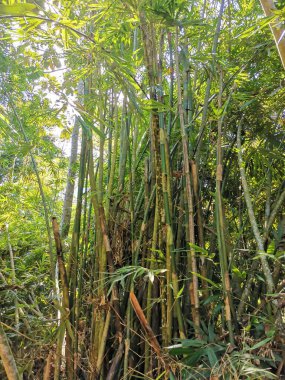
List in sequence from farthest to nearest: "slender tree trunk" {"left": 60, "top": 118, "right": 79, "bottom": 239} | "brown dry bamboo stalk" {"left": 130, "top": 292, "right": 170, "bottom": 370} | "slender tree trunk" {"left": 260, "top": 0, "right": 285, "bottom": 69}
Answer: "slender tree trunk" {"left": 60, "top": 118, "right": 79, "bottom": 239} → "brown dry bamboo stalk" {"left": 130, "top": 292, "right": 170, "bottom": 370} → "slender tree trunk" {"left": 260, "top": 0, "right": 285, "bottom": 69}

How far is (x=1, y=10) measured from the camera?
940 mm

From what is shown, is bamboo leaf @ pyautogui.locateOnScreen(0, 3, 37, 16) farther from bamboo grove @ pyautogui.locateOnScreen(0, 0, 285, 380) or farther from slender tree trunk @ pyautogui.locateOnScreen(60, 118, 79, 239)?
slender tree trunk @ pyautogui.locateOnScreen(60, 118, 79, 239)

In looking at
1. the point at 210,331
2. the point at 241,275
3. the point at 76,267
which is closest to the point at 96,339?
the point at 76,267

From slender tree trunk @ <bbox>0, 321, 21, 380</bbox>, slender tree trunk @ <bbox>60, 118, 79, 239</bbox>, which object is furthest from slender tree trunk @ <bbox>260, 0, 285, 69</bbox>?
slender tree trunk @ <bbox>60, 118, 79, 239</bbox>

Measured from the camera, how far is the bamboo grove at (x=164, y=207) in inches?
42.6

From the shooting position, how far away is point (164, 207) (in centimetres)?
120

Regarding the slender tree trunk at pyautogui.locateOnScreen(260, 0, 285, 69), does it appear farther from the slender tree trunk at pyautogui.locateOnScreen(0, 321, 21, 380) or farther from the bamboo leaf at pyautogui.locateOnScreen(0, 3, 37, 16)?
the slender tree trunk at pyautogui.locateOnScreen(0, 321, 21, 380)

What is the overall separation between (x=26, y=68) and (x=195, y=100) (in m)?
1.31

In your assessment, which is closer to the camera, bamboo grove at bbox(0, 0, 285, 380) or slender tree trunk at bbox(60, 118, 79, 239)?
bamboo grove at bbox(0, 0, 285, 380)

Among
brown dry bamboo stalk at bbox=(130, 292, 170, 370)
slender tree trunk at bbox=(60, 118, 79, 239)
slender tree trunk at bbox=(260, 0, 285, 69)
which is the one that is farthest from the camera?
slender tree trunk at bbox=(60, 118, 79, 239)

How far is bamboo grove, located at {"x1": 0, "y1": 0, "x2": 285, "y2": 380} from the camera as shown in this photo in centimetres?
108

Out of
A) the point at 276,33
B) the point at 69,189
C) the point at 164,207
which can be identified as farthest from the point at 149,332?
the point at 69,189

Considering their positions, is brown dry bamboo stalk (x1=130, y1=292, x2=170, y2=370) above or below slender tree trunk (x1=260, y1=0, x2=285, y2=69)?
below

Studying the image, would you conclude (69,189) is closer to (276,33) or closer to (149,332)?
(149,332)
